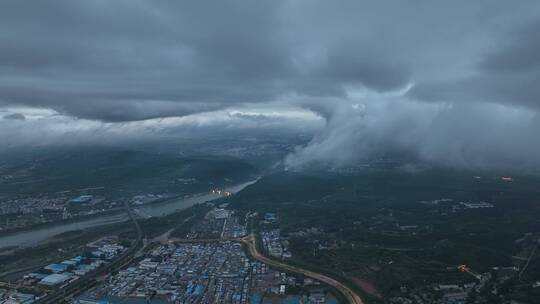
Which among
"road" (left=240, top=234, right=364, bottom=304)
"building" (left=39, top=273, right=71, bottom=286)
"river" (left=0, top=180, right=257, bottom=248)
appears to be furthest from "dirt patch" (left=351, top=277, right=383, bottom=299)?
"river" (left=0, top=180, right=257, bottom=248)

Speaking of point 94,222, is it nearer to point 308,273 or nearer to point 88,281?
point 88,281

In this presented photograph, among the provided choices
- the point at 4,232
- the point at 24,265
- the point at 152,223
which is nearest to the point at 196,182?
the point at 152,223

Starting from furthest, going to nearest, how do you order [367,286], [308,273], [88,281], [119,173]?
[119,173]
[308,273]
[88,281]
[367,286]

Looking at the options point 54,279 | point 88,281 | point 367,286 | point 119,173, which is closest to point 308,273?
point 367,286

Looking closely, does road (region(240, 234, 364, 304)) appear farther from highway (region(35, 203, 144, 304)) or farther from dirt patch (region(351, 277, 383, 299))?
highway (region(35, 203, 144, 304))

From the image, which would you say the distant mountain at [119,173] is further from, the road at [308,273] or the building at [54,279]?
the building at [54,279]

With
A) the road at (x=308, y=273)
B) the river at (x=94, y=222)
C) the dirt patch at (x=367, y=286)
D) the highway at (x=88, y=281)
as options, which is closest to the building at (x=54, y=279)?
the highway at (x=88, y=281)
